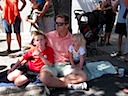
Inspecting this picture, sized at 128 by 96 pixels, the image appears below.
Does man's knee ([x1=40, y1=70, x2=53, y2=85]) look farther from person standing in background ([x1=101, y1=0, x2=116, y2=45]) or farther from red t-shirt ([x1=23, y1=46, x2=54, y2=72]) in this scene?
person standing in background ([x1=101, y1=0, x2=116, y2=45])

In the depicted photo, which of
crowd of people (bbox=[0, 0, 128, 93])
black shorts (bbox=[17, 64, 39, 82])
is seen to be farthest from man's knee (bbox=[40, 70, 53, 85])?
black shorts (bbox=[17, 64, 39, 82])

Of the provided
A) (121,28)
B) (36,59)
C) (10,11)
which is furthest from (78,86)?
(10,11)

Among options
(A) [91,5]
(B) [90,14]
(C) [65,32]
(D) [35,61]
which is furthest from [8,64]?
(A) [91,5]

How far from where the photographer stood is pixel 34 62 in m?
4.45

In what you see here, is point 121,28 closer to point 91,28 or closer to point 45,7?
point 91,28

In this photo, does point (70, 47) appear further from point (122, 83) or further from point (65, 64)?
point (122, 83)

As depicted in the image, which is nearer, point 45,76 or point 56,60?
point 45,76

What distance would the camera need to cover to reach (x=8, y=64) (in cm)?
553

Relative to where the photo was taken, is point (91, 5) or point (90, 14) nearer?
point (90, 14)

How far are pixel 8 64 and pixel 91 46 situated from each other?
6.59 ft

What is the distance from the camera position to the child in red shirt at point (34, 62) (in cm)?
426

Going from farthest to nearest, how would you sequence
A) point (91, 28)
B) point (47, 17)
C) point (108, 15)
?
1. point (108, 15)
2. point (91, 28)
3. point (47, 17)

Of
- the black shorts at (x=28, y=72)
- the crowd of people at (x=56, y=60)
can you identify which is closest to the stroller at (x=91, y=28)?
the crowd of people at (x=56, y=60)

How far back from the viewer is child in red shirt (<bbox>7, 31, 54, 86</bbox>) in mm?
4262
